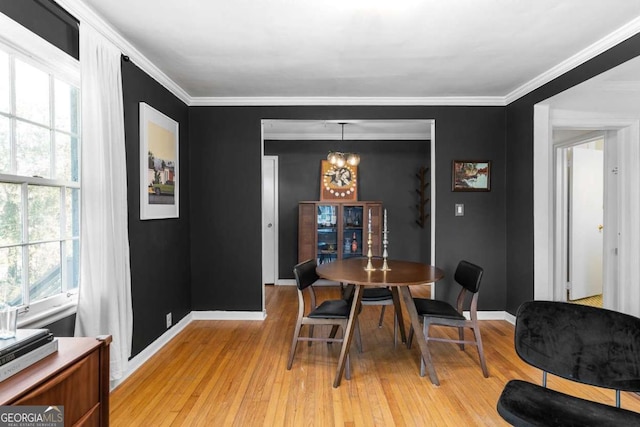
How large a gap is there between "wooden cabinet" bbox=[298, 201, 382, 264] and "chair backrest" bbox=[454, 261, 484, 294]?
237 centimetres

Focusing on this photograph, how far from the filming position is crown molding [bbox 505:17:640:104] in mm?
2348

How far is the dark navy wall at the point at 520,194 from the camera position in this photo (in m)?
3.52

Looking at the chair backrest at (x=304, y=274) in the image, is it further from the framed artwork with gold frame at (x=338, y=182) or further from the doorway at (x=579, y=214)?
the doorway at (x=579, y=214)

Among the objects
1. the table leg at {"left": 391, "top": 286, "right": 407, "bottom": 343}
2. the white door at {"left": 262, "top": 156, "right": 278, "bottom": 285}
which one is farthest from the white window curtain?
the white door at {"left": 262, "top": 156, "right": 278, "bottom": 285}

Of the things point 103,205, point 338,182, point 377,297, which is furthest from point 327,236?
point 103,205

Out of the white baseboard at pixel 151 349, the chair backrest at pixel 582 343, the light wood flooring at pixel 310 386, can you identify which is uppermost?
the chair backrest at pixel 582 343

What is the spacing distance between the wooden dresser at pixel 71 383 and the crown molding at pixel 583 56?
135 inches

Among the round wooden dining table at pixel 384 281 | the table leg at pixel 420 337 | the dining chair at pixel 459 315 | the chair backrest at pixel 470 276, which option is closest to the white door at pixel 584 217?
the chair backrest at pixel 470 276

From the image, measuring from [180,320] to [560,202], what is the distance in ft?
14.8

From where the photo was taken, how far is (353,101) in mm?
3938

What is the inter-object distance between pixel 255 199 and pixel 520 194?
278 cm

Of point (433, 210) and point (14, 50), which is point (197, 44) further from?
point (433, 210)

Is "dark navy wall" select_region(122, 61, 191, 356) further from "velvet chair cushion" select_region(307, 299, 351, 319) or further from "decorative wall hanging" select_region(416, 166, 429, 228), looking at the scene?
"decorative wall hanging" select_region(416, 166, 429, 228)

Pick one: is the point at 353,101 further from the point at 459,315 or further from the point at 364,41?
the point at 459,315
